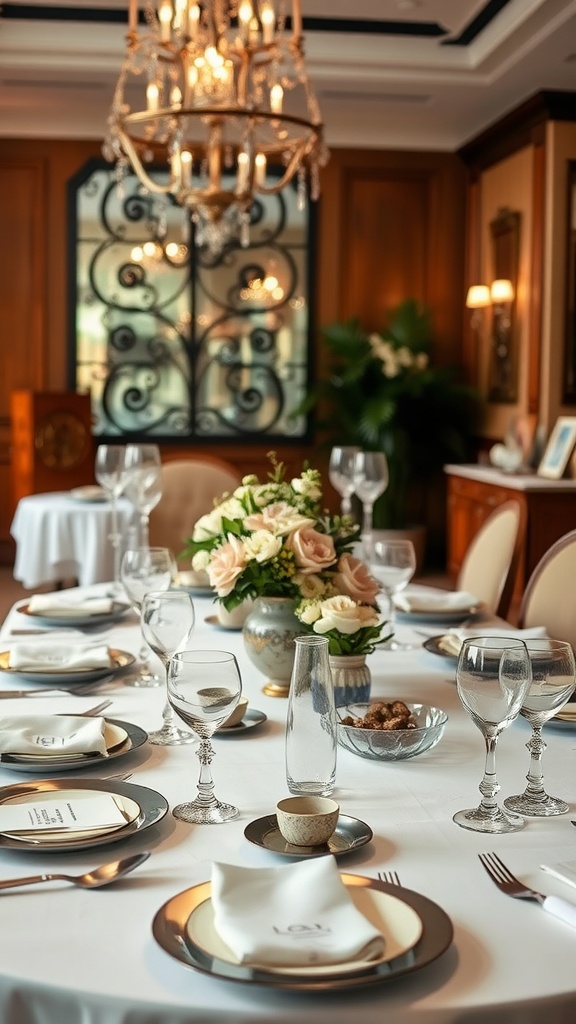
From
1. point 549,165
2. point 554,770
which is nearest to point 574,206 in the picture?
point 549,165

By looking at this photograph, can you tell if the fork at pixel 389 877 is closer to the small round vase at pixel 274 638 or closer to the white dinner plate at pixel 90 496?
the small round vase at pixel 274 638

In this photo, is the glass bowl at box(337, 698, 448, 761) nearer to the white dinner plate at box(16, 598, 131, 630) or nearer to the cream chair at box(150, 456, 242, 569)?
the white dinner plate at box(16, 598, 131, 630)

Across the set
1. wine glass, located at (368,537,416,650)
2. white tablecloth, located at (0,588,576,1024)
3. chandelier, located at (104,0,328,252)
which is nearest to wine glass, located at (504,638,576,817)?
white tablecloth, located at (0,588,576,1024)

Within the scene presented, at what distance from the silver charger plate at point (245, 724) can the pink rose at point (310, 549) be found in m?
0.25

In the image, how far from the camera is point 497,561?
3145mm

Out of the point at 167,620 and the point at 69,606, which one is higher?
the point at 167,620

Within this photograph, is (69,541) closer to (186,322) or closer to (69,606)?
(69,606)

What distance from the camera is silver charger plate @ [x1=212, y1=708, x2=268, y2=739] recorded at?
1727 millimetres

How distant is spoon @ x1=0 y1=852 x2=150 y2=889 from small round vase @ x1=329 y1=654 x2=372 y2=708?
2.09 feet

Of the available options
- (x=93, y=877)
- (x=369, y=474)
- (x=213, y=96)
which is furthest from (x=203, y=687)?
(x=213, y=96)

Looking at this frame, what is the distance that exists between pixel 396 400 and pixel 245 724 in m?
5.81

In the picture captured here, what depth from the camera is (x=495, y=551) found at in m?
3.17

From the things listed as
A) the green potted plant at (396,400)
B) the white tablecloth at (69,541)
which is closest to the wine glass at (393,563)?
the white tablecloth at (69,541)

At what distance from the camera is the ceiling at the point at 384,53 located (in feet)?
18.6
